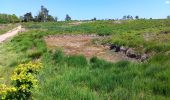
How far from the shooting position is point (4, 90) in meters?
8.20

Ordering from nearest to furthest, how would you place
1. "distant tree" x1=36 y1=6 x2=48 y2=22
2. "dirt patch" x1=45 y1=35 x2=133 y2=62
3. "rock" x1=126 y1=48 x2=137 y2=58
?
"rock" x1=126 y1=48 x2=137 y2=58 < "dirt patch" x1=45 y1=35 x2=133 y2=62 < "distant tree" x1=36 y1=6 x2=48 y2=22

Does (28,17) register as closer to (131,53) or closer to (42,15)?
(42,15)

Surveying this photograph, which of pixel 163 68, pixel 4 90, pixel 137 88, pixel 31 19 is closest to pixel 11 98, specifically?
pixel 4 90

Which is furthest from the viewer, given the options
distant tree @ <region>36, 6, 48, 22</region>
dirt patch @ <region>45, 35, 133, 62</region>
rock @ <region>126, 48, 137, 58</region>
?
distant tree @ <region>36, 6, 48, 22</region>

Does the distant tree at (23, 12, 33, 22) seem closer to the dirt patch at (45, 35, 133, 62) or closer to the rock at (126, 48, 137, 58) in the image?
the dirt patch at (45, 35, 133, 62)

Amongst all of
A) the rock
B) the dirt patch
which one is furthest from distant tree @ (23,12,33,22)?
the rock

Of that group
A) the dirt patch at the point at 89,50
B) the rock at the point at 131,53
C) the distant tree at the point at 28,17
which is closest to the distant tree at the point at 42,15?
the distant tree at the point at 28,17

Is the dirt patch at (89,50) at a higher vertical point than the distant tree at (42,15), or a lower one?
higher

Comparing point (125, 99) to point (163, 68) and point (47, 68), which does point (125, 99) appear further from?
point (47, 68)

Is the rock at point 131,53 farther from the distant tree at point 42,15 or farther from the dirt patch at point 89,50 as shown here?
the distant tree at point 42,15

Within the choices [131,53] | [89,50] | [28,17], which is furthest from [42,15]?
[131,53]

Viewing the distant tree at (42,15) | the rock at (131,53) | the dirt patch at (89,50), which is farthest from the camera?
the distant tree at (42,15)

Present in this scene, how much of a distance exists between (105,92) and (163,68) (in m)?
2.50

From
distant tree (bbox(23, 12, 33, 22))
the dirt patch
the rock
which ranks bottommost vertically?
distant tree (bbox(23, 12, 33, 22))
